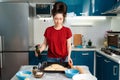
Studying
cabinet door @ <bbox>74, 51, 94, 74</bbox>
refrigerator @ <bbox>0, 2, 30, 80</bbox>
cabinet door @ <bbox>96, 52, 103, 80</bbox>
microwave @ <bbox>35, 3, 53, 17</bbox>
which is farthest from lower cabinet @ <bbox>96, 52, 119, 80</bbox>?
refrigerator @ <bbox>0, 2, 30, 80</bbox>

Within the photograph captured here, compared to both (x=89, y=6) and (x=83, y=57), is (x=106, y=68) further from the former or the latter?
(x=89, y=6)

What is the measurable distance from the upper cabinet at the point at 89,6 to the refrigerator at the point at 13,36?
93cm

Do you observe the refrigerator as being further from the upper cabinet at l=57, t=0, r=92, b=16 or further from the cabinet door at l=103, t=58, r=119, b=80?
the cabinet door at l=103, t=58, r=119, b=80

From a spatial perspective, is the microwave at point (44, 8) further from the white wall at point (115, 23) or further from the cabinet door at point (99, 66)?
the white wall at point (115, 23)

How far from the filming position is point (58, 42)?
7.37ft

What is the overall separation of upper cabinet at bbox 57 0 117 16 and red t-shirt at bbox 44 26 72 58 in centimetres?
167

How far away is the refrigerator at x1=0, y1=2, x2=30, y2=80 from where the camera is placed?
138 inches

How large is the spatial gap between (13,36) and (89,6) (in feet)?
5.28

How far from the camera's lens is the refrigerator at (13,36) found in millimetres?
3510

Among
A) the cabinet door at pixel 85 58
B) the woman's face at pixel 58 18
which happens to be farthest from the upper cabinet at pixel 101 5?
the woman's face at pixel 58 18

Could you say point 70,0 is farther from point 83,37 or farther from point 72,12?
point 83,37

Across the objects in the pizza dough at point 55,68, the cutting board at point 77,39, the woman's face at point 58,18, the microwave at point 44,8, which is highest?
the microwave at point 44,8

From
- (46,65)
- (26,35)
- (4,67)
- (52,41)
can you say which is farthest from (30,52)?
(46,65)

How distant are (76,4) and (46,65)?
217 cm
